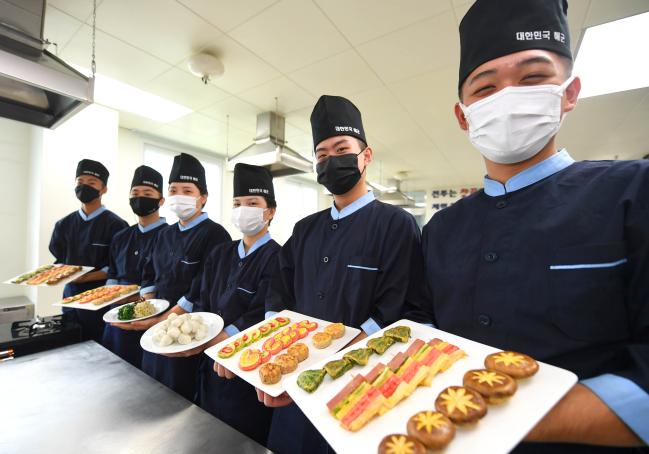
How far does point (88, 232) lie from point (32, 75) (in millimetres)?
2004

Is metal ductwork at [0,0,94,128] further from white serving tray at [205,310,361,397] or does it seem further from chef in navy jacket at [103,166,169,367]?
white serving tray at [205,310,361,397]

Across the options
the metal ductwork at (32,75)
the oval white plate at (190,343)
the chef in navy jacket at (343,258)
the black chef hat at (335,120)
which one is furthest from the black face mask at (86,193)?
the black chef hat at (335,120)

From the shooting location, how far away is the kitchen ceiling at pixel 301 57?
7.46 ft

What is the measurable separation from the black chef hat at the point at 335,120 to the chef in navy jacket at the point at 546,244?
63cm

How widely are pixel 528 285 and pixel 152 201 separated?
3.13 m

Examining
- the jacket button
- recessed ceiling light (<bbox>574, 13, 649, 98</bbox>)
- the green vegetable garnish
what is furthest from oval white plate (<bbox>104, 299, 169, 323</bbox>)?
recessed ceiling light (<bbox>574, 13, 649, 98</bbox>)

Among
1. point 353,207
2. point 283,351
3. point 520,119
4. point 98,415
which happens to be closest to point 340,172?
point 353,207

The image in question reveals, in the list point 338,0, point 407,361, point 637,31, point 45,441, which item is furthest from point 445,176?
point 45,441

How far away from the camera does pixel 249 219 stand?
6.90ft

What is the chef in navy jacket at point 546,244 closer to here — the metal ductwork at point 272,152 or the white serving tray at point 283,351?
the white serving tray at point 283,351

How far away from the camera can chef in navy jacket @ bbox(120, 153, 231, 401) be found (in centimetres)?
216

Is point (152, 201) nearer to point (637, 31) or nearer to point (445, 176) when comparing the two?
→ point (637, 31)

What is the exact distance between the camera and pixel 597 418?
0.56m

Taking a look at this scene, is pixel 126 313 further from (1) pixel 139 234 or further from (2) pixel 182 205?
(1) pixel 139 234
